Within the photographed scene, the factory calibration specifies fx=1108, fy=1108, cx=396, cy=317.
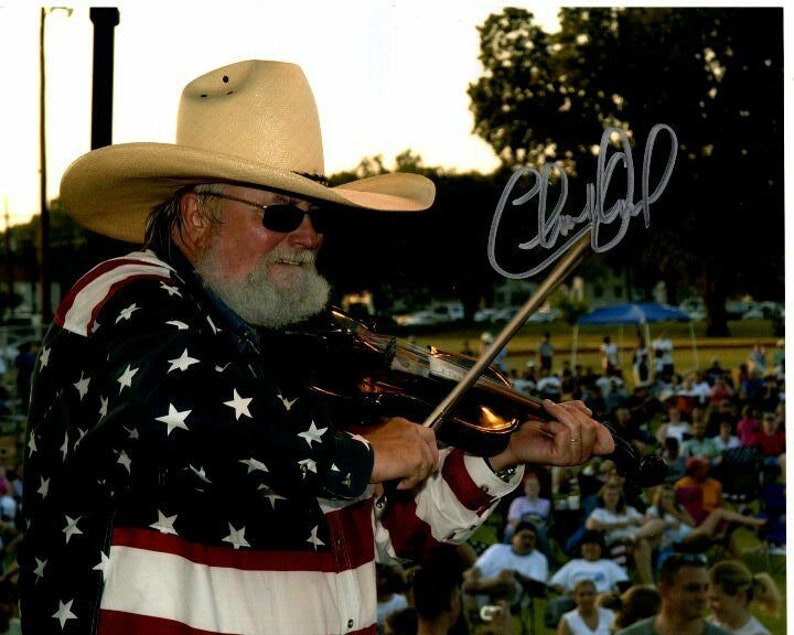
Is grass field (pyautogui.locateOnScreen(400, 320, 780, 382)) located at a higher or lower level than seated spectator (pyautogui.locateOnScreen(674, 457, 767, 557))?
lower

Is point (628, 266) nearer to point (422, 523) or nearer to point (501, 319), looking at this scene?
point (501, 319)

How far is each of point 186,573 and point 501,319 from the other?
31.2 ft

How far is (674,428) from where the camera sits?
10883 millimetres

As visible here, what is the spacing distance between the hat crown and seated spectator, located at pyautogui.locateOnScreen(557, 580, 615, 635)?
479 cm

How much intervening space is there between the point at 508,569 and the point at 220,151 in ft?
17.8

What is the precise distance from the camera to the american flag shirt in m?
1.87

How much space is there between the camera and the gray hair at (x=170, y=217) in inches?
96.4

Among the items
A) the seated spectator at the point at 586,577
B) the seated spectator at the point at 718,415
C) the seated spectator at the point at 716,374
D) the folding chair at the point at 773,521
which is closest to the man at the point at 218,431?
the seated spectator at the point at 586,577

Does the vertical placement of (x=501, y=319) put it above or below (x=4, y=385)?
above

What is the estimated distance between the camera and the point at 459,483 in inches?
107

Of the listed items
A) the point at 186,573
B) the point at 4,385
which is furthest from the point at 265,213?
the point at 4,385

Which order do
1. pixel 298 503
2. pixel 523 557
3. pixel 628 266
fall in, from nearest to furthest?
pixel 298 503, pixel 523 557, pixel 628 266

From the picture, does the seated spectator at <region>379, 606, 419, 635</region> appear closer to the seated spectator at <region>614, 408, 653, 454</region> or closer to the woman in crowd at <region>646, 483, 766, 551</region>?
the woman in crowd at <region>646, 483, 766, 551</region>
